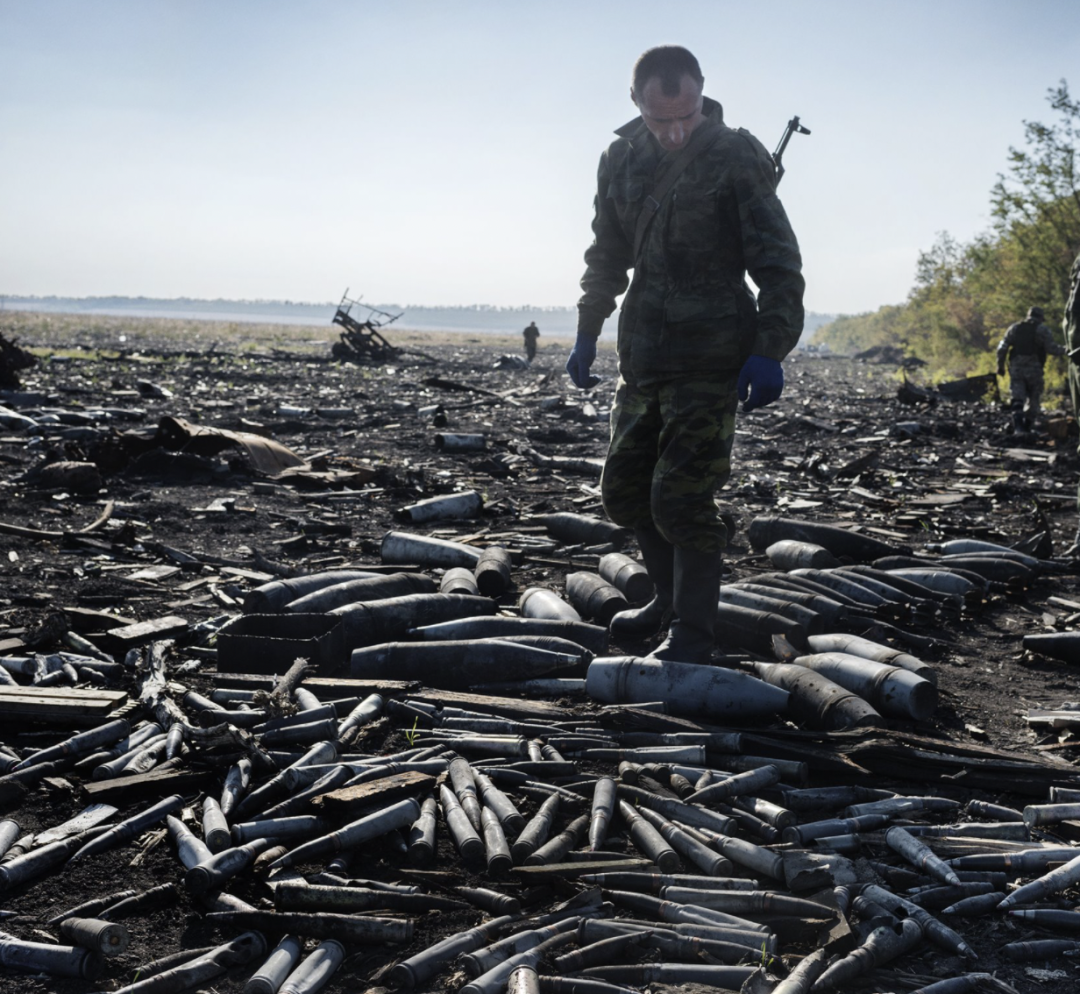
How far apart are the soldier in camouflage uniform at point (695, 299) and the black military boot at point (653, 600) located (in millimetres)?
699

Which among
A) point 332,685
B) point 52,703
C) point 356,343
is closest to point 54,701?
point 52,703

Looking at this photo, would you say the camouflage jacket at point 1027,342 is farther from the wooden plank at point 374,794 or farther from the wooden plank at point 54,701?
the wooden plank at point 54,701

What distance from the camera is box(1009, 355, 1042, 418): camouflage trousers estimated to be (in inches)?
893

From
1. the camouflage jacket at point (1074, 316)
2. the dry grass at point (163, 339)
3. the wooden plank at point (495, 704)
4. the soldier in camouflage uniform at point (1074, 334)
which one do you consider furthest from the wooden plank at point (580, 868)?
the dry grass at point (163, 339)

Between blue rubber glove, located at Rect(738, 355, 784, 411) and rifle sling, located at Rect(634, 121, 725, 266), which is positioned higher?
rifle sling, located at Rect(634, 121, 725, 266)

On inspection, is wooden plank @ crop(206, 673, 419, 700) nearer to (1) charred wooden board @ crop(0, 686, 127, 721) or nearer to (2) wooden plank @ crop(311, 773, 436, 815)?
(1) charred wooden board @ crop(0, 686, 127, 721)

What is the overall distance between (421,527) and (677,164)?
6.32 m

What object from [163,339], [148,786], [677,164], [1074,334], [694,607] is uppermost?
[677,164]

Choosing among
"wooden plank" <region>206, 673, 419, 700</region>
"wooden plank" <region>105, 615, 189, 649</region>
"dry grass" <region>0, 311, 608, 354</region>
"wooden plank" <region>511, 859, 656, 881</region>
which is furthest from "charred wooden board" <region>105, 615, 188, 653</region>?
"dry grass" <region>0, 311, 608, 354</region>

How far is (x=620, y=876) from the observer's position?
352cm

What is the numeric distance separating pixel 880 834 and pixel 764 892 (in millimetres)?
919

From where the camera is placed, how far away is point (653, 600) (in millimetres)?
6504

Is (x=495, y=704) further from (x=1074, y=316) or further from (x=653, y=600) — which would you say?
(x=1074, y=316)

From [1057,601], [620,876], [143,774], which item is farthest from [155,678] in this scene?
[1057,601]
